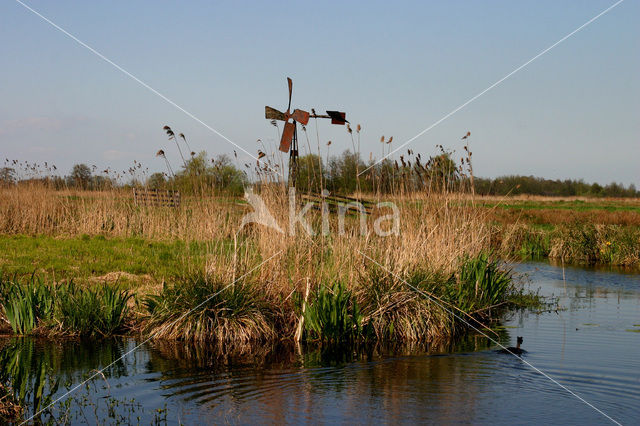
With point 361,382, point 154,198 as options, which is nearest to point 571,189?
point 154,198

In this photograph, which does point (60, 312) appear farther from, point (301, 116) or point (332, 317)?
point (301, 116)

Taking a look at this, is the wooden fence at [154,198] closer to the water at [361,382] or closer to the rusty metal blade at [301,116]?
the rusty metal blade at [301,116]

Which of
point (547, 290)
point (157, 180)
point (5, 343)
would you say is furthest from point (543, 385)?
point (157, 180)

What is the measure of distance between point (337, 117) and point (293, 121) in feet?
2.21

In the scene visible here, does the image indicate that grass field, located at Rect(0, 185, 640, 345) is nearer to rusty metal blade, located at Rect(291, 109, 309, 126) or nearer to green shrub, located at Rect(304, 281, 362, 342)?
green shrub, located at Rect(304, 281, 362, 342)

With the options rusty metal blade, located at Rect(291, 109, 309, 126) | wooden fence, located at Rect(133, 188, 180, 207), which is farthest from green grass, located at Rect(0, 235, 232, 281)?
rusty metal blade, located at Rect(291, 109, 309, 126)

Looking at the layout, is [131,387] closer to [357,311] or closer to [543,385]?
[357,311]

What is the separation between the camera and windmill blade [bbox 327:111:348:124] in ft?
28.3

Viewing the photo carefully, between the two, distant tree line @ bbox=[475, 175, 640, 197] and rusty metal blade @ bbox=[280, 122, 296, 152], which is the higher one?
distant tree line @ bbox=[475, 175, 640, 197]

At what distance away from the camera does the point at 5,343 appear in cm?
716

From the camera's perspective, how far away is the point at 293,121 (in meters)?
8.44

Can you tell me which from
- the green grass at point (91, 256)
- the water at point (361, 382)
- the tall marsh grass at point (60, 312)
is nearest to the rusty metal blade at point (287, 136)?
the green grass at point (91, 256)

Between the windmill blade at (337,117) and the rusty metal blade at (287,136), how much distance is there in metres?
0.63

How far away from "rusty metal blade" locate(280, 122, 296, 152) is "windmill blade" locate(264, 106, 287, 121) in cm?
15
